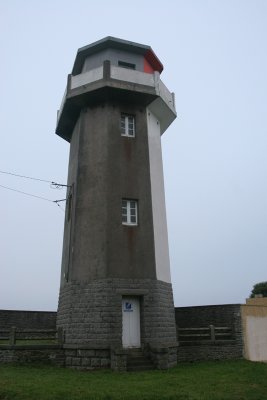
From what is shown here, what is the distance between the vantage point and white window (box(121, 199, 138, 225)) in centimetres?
1548

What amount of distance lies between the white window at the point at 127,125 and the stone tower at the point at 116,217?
0.05 metres

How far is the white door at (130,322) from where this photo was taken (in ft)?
46.6

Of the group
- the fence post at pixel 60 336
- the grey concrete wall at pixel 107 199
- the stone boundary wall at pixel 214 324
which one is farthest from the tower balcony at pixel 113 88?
the stone boundary wall at pixel 214 324

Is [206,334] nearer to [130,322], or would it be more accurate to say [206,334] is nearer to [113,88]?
[130,322]

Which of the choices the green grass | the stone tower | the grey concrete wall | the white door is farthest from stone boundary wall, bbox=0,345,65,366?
the grey concrete wall

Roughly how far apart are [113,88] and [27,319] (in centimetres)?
1236

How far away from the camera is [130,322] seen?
14414mm

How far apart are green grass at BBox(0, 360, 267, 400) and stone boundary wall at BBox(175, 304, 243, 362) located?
208 centimetres

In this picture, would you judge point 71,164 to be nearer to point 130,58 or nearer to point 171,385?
point 130,58

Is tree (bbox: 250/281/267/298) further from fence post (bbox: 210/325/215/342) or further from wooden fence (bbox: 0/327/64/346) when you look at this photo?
wooden fence (bbox: 0/327/64/346)

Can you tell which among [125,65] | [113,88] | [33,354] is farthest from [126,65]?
[33,354]

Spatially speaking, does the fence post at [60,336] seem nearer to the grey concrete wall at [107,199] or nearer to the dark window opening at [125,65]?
the grey concrete wall at [107,199]

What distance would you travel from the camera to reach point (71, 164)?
59.9 feet

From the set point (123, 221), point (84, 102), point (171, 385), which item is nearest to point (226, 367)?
point (171, 385)
